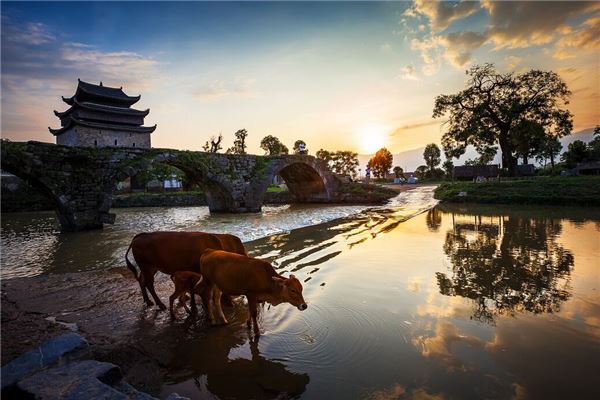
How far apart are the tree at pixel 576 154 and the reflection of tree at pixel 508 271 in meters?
55.4

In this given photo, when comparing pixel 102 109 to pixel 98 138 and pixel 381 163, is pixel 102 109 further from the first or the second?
pixel 381 163

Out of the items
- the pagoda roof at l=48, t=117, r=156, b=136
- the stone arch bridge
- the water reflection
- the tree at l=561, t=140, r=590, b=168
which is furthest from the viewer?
the tree at l=561, t=140, r=590, b=168

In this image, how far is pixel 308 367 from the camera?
3834 mm

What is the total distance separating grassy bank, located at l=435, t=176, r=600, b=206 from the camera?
2277cm

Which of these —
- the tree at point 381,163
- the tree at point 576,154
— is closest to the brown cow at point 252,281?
the tree at point 576,154

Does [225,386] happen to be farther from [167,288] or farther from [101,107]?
[101,107]

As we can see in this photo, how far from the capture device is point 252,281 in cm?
455

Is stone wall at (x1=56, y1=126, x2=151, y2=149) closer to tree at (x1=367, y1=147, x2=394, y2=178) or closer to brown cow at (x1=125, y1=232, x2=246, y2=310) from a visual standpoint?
brown cow at (x1=125, y1=232, x2=246, y2=310)

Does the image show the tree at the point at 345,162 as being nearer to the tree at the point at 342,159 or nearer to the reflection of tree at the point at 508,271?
the tree at the point at 342,159

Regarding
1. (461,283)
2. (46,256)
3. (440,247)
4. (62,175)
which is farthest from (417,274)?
(62,175)

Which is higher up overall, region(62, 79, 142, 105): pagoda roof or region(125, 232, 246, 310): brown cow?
region(62, 79, 142, 105): pagoda roof

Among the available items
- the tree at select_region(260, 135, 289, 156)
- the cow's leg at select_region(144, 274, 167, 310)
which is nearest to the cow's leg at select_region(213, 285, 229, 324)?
the cow's leg at select_region(144, 274, 167, 310)

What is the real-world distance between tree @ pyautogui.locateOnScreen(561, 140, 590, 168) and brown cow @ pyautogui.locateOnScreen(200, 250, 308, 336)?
6720 centimetres

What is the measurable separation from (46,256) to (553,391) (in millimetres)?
13691
